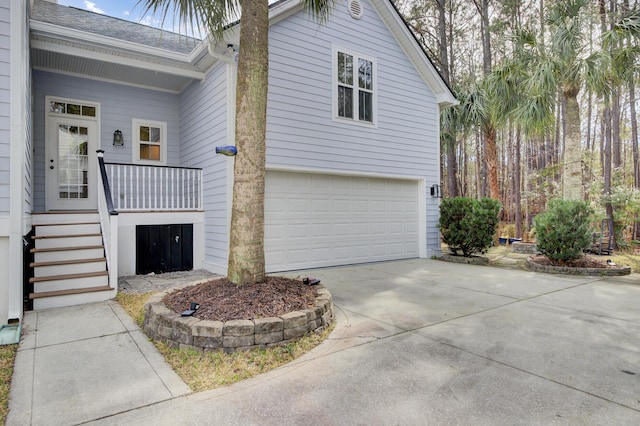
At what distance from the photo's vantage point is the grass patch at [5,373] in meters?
2.20

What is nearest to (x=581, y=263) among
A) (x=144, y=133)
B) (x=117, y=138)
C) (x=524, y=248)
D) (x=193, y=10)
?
(x=524, y=248)

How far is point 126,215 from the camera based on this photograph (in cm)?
627

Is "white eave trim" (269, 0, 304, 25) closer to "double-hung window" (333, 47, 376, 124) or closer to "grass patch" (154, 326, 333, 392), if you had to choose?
"double-hung window" (333, 47, 376, 124)

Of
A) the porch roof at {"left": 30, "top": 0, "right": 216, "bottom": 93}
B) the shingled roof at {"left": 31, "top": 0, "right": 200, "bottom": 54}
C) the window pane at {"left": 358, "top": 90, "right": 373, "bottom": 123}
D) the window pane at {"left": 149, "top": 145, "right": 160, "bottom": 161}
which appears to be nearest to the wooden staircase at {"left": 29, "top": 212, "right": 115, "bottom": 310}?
the window pane at {"left": 149, "top": 145, "right": 160, "bottom": 161}

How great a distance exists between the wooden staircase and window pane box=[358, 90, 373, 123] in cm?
541

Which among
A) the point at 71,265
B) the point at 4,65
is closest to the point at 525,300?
the point at 71,265

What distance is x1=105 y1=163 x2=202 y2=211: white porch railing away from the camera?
6.78m

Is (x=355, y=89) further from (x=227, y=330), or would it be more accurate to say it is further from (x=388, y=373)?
(x=388, y=373)

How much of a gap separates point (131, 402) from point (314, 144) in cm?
549

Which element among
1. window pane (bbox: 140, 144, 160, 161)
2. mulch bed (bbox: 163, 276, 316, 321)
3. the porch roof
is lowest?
mulch bed (bbox: 163, 276, 316, 321)

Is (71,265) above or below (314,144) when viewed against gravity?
below

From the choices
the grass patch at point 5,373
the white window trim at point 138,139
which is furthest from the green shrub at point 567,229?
the white window trim at point 138,139

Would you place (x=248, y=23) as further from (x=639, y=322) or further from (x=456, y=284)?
(x=639, y=322)

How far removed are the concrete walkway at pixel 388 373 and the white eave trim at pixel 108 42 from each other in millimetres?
4280
